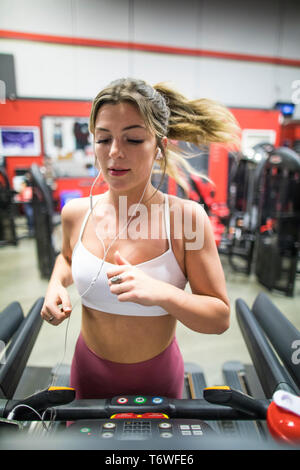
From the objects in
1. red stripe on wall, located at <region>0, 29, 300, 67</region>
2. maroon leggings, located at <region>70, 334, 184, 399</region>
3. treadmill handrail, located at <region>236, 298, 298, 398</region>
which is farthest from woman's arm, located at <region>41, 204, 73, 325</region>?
treadmill handrail, located at <region>236, 298, 298, 398</region>

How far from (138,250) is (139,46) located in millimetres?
451

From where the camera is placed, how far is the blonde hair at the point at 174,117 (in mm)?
569

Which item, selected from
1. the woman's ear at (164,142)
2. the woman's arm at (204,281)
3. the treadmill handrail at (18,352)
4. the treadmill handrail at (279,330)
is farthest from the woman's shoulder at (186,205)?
the treadmill handrail at (18,352)

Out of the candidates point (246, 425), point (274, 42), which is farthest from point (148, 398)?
point (274, 42)

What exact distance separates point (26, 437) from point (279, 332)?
63 cm

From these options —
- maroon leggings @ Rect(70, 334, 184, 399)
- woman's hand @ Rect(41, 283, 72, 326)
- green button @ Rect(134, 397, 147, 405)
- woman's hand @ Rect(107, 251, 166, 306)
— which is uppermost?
woman's hand @ Rect(107, 251, 166, 306)

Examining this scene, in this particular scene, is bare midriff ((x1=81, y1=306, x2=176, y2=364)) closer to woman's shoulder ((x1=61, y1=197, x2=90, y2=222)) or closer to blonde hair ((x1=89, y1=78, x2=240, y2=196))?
woman's shoulder ((x1=61, y1=197, x2=90, y2=222))

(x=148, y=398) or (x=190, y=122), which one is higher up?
(x=190, y=122)

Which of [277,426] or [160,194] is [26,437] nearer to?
[277,426]

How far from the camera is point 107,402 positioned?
670 millimetres

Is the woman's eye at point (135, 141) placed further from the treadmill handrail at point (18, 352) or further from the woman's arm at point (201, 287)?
the treadmill handrail at point (18, 352)

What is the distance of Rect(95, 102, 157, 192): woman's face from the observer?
0.54 meters

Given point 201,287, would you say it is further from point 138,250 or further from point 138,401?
point 138,401

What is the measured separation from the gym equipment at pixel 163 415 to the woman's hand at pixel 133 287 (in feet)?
0.71
